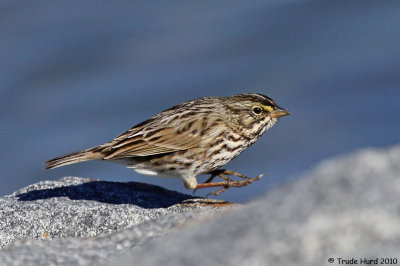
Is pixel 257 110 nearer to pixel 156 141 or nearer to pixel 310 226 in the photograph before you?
pixel 156 141

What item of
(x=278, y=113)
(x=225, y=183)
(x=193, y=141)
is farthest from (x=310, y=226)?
(x=278, y=113)

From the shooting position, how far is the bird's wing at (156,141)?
423 inches

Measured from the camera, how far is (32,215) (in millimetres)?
9102

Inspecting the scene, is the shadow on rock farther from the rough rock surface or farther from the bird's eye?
the rough rock surface

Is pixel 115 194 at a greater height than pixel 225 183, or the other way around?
pixel 225 183

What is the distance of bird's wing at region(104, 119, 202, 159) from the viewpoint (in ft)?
35.2

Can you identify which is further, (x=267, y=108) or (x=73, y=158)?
(x=267, y=108)

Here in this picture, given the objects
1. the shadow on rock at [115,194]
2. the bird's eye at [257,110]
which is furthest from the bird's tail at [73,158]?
the bird's eye at [257,110]

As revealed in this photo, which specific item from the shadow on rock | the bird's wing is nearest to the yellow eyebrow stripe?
the bird's wing

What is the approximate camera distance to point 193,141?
10828mm

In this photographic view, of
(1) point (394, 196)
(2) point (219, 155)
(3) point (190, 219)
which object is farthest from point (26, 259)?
(2) point (219, 155)

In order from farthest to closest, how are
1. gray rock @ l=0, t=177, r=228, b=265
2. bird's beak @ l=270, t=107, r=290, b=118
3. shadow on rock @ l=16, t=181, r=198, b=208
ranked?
bird's beak @ l=270, t=107, r=290, b=118 < shadow on rock @ l=16, t=181, r=198, b=208 < gray rock @ l=0, t=177, r=228, b=265

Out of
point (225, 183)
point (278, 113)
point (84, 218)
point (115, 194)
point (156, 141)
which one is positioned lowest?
point (84, 218)

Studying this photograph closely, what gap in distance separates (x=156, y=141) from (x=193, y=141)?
449mm
